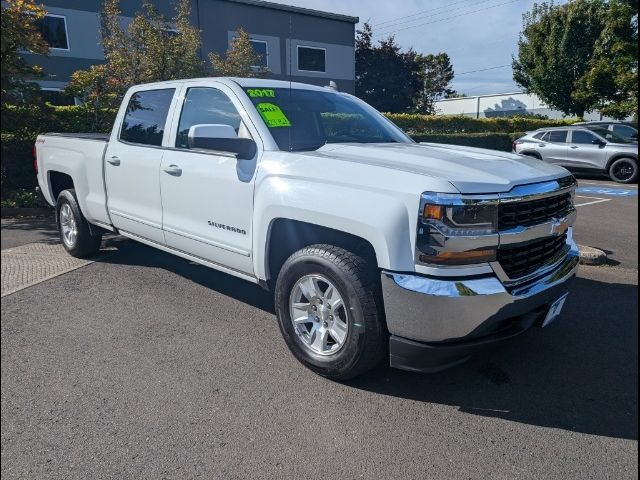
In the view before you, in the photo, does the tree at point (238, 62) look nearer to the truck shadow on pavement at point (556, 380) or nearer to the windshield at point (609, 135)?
the windshield at point (609, 135)

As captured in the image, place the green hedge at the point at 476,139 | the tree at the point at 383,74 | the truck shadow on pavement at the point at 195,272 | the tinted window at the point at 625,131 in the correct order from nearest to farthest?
the truck shadow on pavement at the point at 195,272 → the tinted window at the point at 625,131 → the green hedge at the point at 476,139 → the tree at the point at 383,74

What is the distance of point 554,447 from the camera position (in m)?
2.44

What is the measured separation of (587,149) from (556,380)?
1304 centimetres

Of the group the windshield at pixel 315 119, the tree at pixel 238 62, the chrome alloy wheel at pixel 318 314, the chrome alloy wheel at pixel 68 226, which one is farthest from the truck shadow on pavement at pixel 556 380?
the tree at pixel 238 62

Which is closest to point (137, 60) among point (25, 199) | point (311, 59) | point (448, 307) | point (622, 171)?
point (25, 199)

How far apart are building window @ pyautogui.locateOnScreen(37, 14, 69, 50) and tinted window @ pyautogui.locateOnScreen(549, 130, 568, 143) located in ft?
61.3

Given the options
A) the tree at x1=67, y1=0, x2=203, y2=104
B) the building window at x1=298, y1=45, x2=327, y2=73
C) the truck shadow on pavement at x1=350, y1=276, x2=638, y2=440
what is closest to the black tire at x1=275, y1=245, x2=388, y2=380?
the truck shadow on pavement at x1=350, y1=276, x2=638, y2=440

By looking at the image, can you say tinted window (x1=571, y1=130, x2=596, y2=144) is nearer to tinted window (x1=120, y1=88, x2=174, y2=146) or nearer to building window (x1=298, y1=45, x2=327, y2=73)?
tinted window (x1=120, y1=88, x2=174, y2=146)

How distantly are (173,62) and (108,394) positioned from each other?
→ 9376 millimetres

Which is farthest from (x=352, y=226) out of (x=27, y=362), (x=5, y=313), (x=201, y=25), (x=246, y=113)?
(x=201, y=25)

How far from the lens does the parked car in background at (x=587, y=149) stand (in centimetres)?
1321

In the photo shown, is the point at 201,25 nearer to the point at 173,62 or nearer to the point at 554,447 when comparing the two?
the point at 173,62

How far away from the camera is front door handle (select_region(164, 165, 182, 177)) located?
3963 millimetres

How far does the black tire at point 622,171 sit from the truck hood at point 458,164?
1200 centimetres
